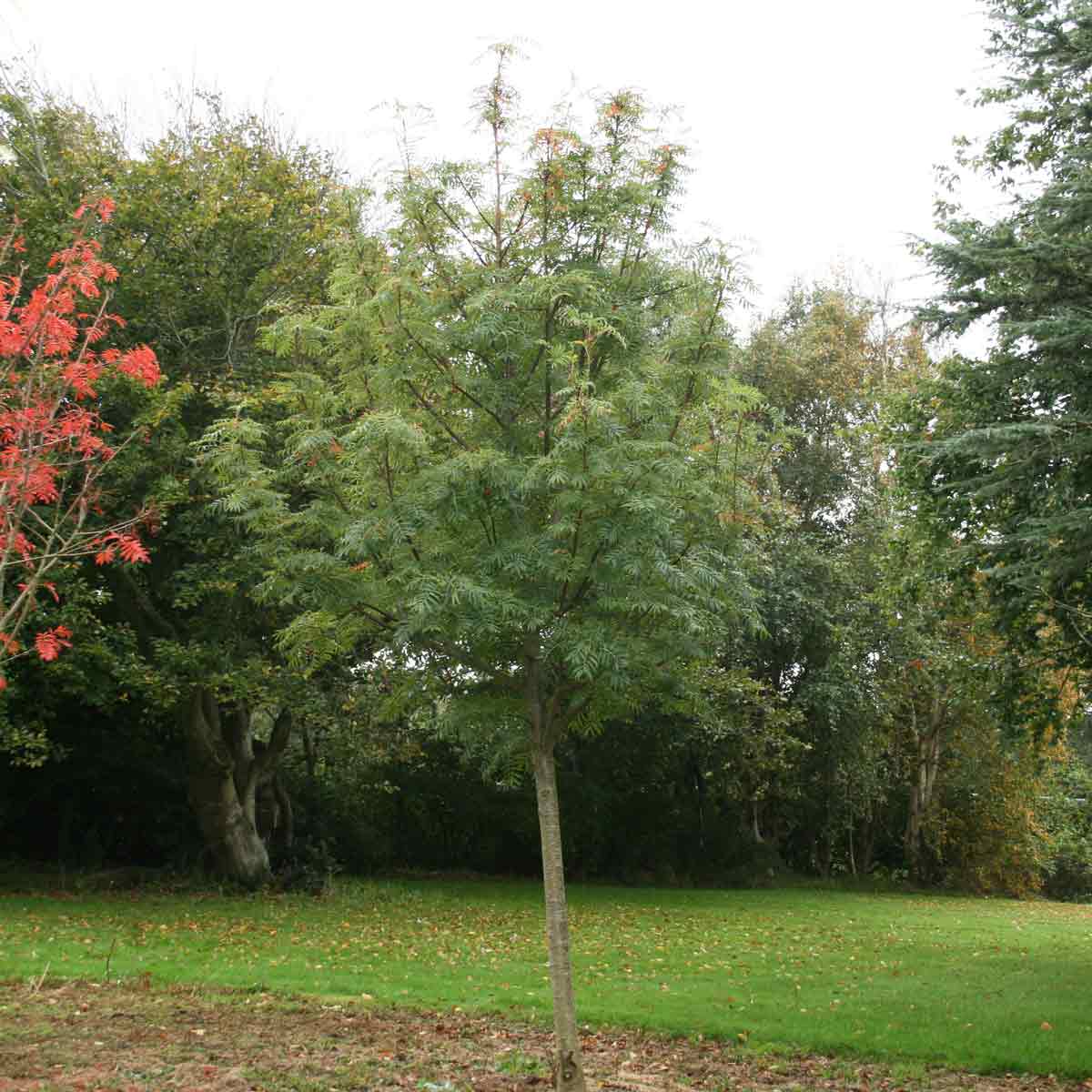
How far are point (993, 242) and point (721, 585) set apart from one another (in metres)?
5.04

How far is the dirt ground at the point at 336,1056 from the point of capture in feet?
21.5

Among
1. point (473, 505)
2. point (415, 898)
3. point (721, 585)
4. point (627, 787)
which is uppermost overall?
point (473, 505)

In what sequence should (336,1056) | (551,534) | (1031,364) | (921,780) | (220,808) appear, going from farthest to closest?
(921,780)
(220,808)
(1031,364)
(336,1056)
(551,534)

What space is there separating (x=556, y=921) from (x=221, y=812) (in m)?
13.3

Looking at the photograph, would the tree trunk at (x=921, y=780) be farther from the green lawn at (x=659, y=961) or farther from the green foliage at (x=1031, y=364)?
the green foliage at (x=1031, y=364)

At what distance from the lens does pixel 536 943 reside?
13359 mm

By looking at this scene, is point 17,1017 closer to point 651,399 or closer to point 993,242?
point 651,399

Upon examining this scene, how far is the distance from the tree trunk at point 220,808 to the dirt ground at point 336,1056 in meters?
9.02

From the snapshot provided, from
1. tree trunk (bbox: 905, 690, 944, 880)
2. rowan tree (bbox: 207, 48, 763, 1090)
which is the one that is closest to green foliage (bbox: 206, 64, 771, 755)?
rowan tree (bbox: 207, 48, 763, 1090)

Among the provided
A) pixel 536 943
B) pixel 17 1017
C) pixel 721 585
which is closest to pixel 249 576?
pixel 536 943

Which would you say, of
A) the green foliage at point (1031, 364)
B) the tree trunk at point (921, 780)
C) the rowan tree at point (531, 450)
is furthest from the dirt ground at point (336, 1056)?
the tree trunk at point (921, 780)

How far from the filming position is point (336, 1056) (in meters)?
7.20

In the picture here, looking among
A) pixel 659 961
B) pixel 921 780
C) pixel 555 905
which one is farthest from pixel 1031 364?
pixel 921 780

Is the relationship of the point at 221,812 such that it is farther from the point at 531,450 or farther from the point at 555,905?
the point at 531,450
